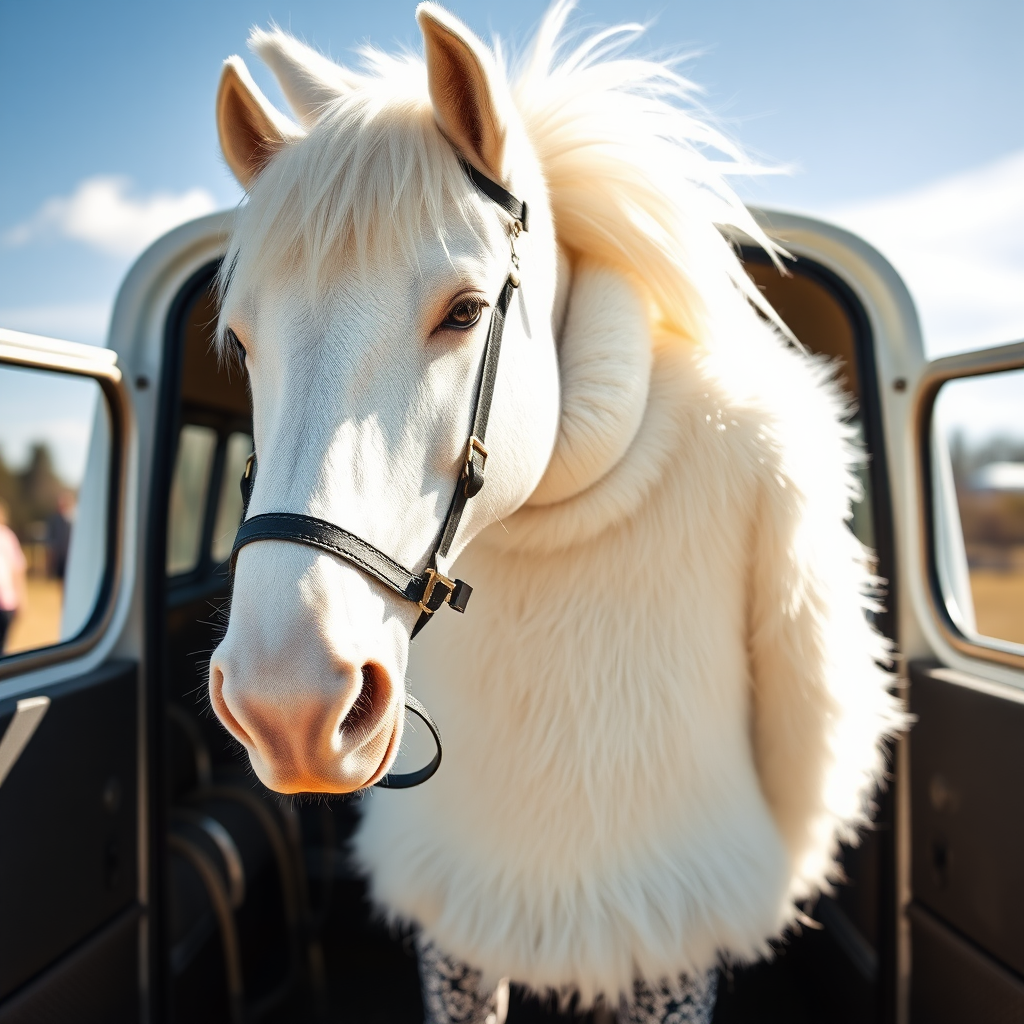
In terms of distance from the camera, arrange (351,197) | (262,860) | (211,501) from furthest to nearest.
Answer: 1. (211,501)
2. (262,860)
3. (351,197)

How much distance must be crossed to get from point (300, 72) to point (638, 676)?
1.13m

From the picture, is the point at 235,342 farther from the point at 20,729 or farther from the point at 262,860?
the point at 262,860

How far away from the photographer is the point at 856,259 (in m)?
1.80

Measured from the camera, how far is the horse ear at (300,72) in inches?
45.4

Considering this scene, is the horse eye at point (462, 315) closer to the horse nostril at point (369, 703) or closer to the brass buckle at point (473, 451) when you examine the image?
the brass buckle at point (473, 451)

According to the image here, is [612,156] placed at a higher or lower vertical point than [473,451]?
higher

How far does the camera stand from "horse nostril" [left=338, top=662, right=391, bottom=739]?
81 centimetres

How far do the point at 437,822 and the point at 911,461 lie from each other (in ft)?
4.49

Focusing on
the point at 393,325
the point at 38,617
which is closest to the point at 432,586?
the point at 393,325

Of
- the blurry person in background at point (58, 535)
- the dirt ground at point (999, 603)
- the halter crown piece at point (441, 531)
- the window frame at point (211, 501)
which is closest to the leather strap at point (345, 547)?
the halter crown piece at point (441, 531)

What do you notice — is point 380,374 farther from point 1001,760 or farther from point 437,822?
point 1001,760

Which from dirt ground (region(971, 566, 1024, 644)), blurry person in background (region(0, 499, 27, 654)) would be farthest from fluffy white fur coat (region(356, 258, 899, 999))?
dirt ground (region(971, 566, 1024, 644))

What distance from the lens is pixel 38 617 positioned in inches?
765

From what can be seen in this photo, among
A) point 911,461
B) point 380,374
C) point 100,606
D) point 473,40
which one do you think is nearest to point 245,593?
point 380,374
